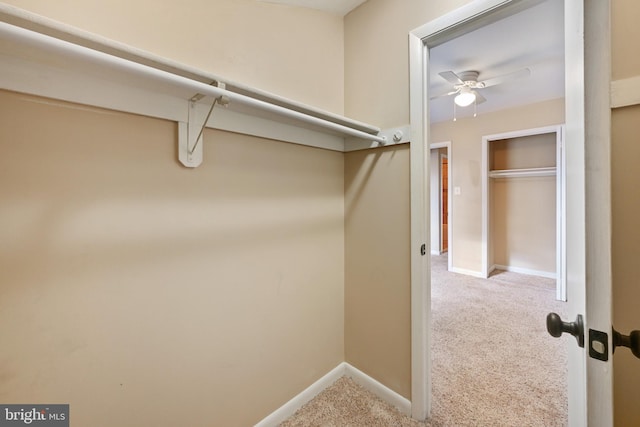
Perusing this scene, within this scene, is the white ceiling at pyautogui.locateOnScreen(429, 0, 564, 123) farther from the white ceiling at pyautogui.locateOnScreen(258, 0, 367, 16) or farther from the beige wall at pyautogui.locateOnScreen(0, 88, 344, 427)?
the beige wall at pyautogui.locateOnScreen(0, 88, 344, 427)

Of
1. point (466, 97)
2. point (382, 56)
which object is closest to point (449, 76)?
point (466, 97)

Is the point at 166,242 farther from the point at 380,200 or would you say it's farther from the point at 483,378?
the point at 483,378

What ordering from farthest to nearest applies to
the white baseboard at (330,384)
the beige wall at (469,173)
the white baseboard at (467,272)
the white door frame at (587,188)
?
the white baseboard at (467,272) < the beige wall at (469,173) < the white baseboard at (330,384) < the white door frame at (587,188)

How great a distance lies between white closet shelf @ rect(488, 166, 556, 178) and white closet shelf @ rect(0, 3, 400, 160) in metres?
3.73

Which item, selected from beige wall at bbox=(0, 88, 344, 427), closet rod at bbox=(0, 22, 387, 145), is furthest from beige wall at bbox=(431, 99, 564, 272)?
closet rod at bbox=(0, 22, 387, 145)

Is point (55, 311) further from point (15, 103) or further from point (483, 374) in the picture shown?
point (483, 374)

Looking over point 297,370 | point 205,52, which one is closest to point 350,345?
point 297,370

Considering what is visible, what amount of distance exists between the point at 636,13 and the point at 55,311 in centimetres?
201

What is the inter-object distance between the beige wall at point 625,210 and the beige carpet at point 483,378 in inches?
28.6

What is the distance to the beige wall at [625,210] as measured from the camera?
2.64 ft

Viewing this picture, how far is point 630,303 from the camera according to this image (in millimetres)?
818

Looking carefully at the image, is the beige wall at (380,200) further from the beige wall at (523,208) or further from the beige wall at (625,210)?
the beige wall at (523,208)

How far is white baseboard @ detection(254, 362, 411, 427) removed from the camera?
1333 mm

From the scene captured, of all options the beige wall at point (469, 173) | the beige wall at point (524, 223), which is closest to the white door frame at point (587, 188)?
the beige wall at point (469, 173)
